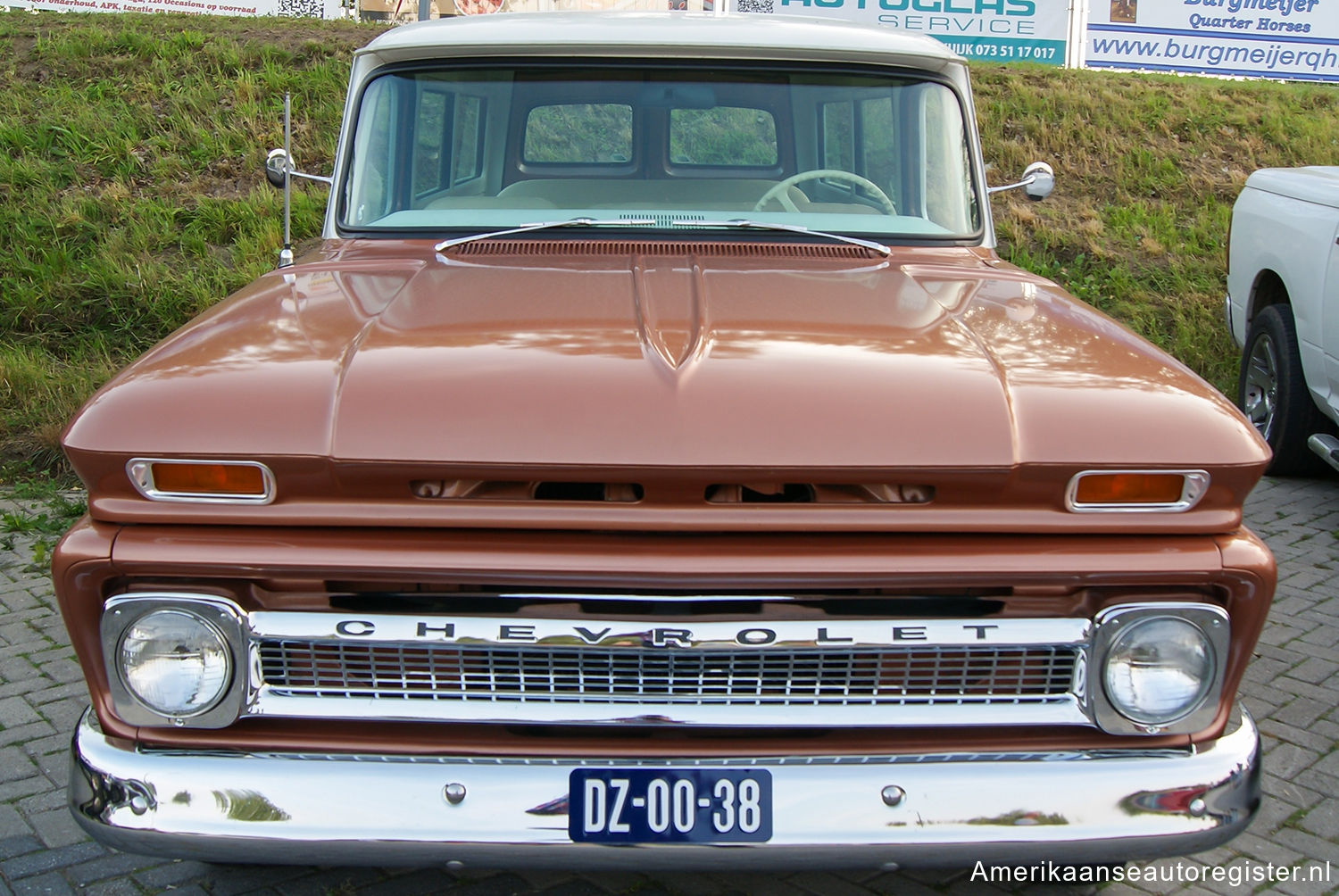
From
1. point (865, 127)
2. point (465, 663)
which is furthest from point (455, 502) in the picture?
point (865, 127)

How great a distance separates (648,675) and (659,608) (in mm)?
121

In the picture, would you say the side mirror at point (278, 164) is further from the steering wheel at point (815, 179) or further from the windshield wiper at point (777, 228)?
the steering wheel at point (815, 179)

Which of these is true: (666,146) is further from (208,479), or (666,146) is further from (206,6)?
(206,6)

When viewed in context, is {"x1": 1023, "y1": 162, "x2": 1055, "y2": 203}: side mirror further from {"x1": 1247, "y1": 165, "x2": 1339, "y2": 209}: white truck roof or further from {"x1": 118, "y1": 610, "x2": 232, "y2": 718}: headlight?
{"x1": 118, "y1": 610, "x2": 232, "y2": 718}: headlight

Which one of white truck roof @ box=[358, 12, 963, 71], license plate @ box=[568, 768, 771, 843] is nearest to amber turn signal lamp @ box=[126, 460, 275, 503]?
license plate @ box=[568, 768, 771, 843]

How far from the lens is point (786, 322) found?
2.33 meters

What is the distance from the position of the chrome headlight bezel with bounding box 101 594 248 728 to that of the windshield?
4.70ft

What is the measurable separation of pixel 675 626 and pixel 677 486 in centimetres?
23

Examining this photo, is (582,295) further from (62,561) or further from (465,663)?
(62,561)

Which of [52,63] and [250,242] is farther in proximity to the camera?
[52,63]

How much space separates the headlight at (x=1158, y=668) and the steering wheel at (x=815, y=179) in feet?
5.10

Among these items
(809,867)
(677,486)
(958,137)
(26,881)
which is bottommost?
(26,881)

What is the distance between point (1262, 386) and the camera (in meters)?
5.81

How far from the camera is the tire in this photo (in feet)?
17.8
